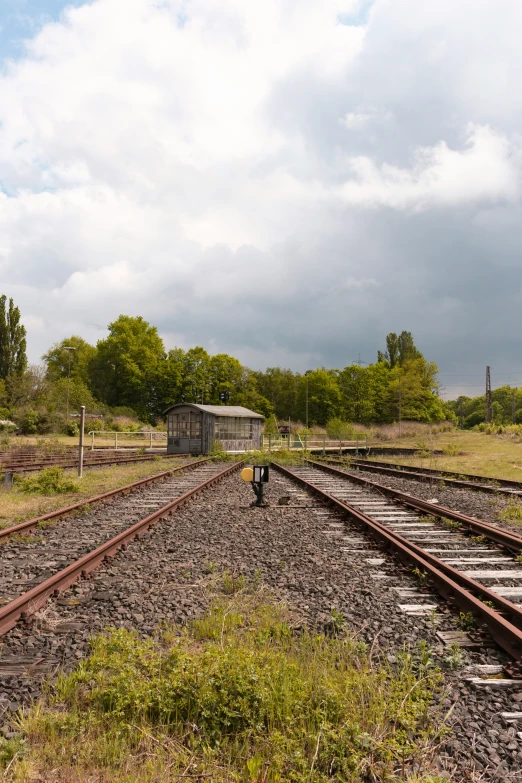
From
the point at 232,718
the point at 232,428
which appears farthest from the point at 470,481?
the point at 232,428

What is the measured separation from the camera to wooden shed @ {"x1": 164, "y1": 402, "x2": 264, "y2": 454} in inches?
1312

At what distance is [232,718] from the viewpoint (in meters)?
2.94

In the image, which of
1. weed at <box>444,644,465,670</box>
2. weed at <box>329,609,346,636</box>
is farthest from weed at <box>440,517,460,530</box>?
weed at <box>444,644,465,670</box>

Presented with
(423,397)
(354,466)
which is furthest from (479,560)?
(423,397)

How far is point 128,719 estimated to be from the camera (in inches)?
116

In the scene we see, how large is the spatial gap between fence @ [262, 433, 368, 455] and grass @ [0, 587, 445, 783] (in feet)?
108

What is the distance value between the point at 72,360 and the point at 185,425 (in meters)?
60.8

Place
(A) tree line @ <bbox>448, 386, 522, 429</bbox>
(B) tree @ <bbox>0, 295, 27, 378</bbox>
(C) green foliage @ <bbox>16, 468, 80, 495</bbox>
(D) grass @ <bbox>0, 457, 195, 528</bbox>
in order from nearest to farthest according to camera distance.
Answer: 1. (D) grass @ <bbox>0, 457, 195, 528</bbox>
2. (C) green foliage @ <bbox>16, 468, 80, 495</bbox>
3. (B) tree @ <bbox>0, 295, 27, 378</bbox>
4. (A) tree line @ <bbox>448, 386, 522, 429</bbox>

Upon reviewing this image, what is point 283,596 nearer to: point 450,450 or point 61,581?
point 61,581

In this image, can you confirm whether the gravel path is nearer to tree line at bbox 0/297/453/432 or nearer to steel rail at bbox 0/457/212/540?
steel rail at bbox 0/457/212/540

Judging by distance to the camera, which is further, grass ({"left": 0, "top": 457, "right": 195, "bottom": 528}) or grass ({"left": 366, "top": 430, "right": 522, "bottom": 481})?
grass ({"left": 366, "top": 430, "right": 522, "bottom": 481})

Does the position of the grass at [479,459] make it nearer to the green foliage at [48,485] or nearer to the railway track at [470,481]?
the railway track at [470,481]

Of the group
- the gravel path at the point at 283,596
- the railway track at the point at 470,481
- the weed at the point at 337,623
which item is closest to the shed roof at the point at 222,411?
the railway track at the point at 470,481

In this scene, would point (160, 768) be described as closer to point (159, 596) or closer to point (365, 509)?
point (159, 596)
